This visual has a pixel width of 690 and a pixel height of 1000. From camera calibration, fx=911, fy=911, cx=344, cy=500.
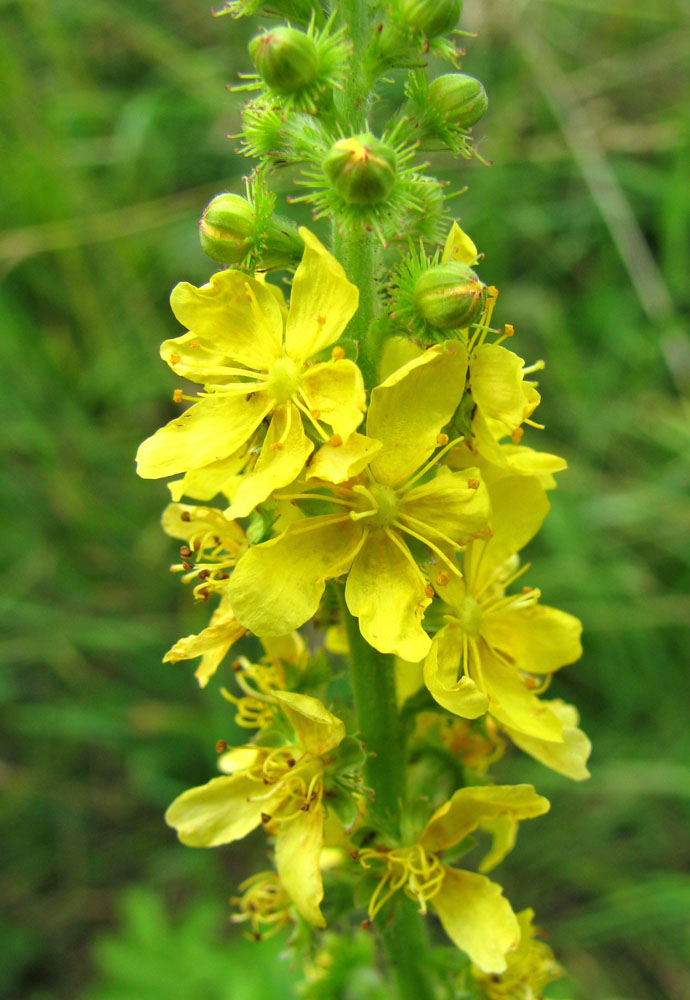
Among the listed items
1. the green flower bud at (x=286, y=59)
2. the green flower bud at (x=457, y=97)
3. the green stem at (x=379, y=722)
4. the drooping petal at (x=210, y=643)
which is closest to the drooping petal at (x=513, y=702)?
the green stem at (x=379, y=722)

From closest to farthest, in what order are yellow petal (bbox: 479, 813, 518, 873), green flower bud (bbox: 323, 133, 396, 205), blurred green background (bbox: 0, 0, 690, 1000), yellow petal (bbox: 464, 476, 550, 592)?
green flower bud (bbox: 323, 133, 396, 205) < yellow petal (bbox: 464, 476, 550, 592) < yellow petal (bbox: 479, 813, 518, 873) < blurred green background (bbox: 0, 0, 690, 1000)

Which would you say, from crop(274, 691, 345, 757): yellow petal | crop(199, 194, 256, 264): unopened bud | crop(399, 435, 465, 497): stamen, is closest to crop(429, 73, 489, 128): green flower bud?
crop(199, 194, 256, 264): unopened bud

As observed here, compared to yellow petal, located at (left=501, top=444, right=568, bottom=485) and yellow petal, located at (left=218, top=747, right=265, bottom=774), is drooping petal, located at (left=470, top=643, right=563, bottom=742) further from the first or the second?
yellow petal, located at (left=218, top=747, right=265, bottom=774)

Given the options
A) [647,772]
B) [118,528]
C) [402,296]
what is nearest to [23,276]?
[118,528]

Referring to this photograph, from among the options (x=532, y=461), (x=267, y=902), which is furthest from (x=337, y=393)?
(x=267, y=902)

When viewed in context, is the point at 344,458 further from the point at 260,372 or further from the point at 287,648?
the point at 287,648

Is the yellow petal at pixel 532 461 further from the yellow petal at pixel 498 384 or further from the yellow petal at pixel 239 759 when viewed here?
the yellow petal at pixel 239 759

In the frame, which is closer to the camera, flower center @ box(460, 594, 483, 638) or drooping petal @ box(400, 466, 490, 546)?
drooping petal @ box(400, 466, 490, 546)
